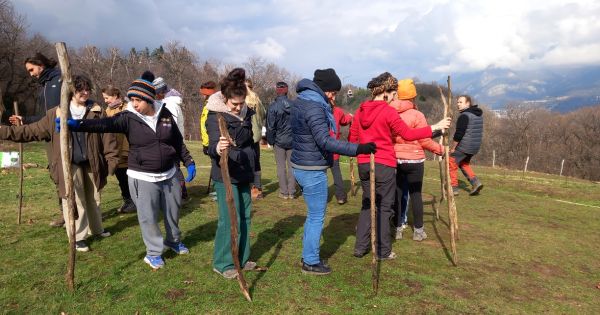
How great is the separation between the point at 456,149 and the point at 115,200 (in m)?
8.07

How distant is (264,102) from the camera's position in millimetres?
69750

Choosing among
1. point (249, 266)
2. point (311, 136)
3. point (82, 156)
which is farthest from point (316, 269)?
point (82, 156)

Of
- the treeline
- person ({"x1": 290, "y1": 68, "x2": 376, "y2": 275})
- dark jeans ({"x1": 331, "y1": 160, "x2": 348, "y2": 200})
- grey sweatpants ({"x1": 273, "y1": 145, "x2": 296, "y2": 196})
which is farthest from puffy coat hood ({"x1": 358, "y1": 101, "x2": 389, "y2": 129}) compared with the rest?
the treeline

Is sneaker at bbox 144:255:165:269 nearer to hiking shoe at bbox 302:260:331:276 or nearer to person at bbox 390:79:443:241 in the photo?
hiking shoe at bbox 302:260:331:276

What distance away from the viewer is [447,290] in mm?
4520

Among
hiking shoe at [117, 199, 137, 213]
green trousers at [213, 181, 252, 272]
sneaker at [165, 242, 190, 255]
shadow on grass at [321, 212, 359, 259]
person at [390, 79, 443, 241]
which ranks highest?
person at [390, 79, 443, 241]

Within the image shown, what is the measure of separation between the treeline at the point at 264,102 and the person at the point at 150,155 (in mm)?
46858

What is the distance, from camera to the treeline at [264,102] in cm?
4925

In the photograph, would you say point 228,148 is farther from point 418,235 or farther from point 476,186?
point 476,186

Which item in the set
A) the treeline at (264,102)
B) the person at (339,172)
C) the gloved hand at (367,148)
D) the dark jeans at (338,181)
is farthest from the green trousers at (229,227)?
the treeline at (264,102)

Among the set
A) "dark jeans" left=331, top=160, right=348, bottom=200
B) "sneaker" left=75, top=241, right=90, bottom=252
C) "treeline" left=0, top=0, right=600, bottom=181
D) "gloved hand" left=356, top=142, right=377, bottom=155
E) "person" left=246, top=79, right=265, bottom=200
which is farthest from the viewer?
"treeline" left=0, top=0, right=600, bottom=181

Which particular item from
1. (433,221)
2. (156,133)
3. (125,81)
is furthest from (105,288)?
(125,81)

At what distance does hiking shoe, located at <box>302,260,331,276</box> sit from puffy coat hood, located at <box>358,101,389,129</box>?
1922 mm

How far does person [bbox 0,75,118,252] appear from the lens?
525 centimetres
